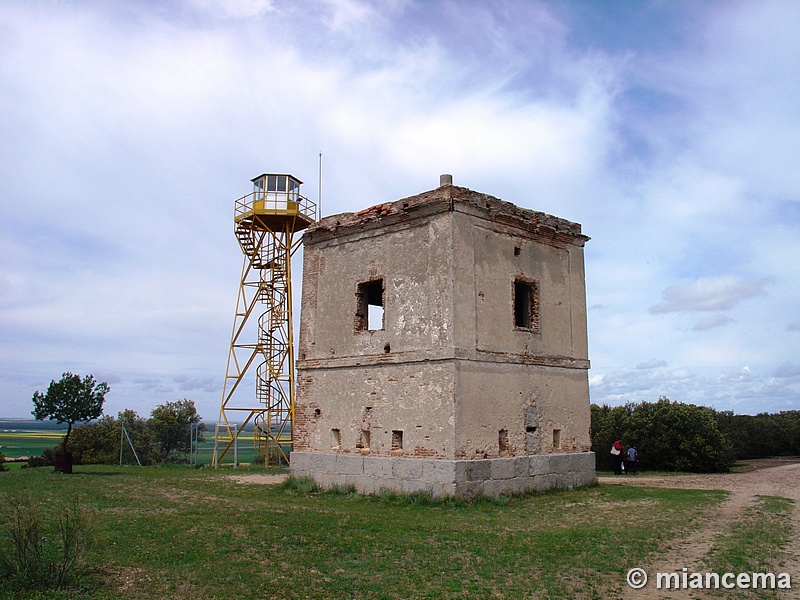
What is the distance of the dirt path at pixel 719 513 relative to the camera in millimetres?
7842

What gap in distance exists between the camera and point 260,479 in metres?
18.5

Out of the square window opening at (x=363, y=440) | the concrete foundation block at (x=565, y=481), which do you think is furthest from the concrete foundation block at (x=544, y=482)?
the square window opening at (x=363, y=440)

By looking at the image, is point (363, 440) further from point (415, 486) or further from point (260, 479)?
point (260, 479)

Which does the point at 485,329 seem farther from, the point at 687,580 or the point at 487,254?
the point at 687,580

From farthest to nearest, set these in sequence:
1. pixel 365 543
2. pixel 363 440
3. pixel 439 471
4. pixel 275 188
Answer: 1. pixel 275 188
2. pixel 363 440
3. pixel 439 471
4. pixel 365 543

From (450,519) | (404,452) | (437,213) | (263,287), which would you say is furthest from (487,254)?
(263,287)

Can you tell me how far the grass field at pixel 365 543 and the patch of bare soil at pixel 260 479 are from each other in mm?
2931

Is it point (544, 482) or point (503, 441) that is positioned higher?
point (503, 441)

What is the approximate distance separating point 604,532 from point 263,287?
17.8 meters

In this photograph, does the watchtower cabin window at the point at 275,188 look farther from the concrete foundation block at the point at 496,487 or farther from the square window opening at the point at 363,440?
the concrete foundation block at the point at 496,487

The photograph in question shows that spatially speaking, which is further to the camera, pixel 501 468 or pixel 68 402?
pixel 68 402
